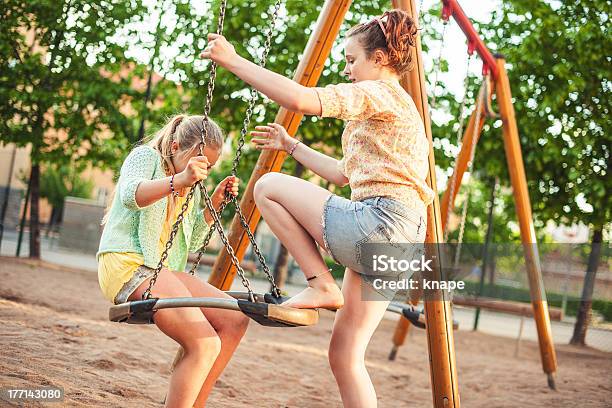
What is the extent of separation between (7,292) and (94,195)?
98.2 feet

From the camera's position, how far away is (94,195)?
36406 mm

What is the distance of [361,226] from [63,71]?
9.71 m

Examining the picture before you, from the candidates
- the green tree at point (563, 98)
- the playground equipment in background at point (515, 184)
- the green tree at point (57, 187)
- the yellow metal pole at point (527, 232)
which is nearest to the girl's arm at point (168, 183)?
the playground equipment in background at point (515, 184)

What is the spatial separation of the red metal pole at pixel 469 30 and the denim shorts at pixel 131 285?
2728mm

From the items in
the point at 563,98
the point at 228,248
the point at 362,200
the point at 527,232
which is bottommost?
the point at 228,248

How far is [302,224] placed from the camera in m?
2.53

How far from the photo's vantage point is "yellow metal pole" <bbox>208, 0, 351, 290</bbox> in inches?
144

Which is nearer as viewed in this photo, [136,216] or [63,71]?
[136,216]

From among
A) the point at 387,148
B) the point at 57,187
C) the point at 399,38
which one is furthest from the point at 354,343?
the point at 57,187

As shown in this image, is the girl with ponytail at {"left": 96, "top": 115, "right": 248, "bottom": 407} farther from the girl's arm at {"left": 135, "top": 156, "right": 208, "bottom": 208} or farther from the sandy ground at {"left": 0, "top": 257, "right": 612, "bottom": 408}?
the sandy ground at {"left": 0, "top": 257, "right": 612, "bottom": 408}

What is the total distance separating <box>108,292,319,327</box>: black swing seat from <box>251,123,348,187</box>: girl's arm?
2.09 ft

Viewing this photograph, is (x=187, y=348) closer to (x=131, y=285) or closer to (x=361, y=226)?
(x=131, y=285)

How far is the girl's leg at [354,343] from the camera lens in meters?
2.47

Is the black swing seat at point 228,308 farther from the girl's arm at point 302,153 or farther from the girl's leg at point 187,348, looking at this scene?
the girl's arm at point 302,153
